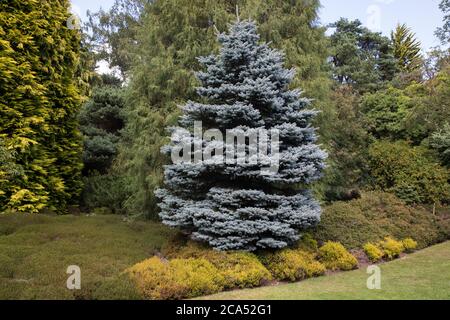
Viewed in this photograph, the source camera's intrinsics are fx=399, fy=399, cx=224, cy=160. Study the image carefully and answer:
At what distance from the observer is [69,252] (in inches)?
261

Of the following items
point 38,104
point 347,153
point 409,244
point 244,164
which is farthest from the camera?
point 347,153

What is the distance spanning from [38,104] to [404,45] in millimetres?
25515

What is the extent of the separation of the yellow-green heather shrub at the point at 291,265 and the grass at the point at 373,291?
0.17m

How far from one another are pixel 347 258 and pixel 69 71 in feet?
33.2

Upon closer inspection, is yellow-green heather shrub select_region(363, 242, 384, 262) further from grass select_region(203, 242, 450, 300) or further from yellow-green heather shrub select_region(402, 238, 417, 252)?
yellow-green heather shrub select_region(402, 238, 417, 252)

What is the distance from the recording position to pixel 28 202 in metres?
10.6

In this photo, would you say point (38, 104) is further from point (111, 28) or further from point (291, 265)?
point (111, 28)

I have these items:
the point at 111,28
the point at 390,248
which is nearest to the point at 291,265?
the point at 390,248

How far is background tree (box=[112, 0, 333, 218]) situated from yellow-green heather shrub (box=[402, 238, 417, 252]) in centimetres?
366

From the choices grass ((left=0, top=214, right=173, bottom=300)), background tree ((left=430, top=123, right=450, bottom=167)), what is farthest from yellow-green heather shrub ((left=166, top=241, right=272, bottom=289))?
background tree ((left=430, top=123, right=450, bottom=167))

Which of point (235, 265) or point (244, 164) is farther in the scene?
point (244, 164)
